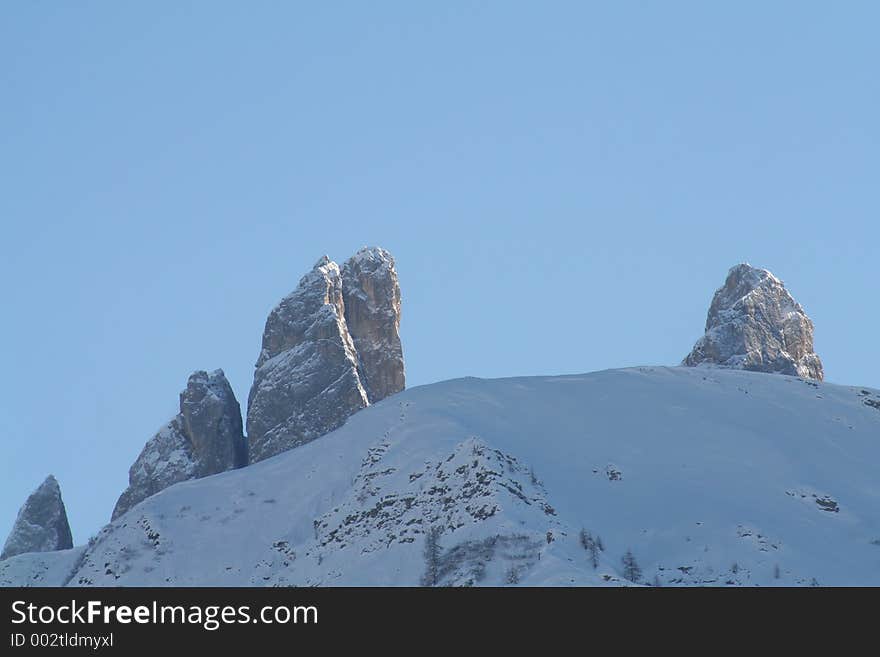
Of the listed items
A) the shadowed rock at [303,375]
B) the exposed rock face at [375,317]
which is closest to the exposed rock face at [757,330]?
the exposed rock face at [375,317]

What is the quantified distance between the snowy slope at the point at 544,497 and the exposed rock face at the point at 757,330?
28005mm

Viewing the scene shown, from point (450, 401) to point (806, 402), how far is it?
1225 inches

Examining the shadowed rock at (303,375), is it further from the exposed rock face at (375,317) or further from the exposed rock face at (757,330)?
the exposed rock face at (757,330)

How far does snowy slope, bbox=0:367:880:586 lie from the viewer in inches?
4240

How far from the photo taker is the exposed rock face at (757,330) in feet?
579

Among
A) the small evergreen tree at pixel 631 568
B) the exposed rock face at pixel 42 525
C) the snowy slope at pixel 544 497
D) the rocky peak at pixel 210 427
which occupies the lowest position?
the small evergreen tree at pixel 631 568

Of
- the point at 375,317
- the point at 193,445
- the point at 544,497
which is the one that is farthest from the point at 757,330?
the point at 544,497

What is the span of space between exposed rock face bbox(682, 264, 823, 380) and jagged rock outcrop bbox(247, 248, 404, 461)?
108 feet

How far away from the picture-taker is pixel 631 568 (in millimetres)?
106250

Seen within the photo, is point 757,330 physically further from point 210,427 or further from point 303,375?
point 210,427

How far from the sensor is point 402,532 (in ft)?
368

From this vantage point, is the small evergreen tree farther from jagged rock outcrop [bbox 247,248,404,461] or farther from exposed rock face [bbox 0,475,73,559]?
exposed rock face [bbox 0,475,73,559]
